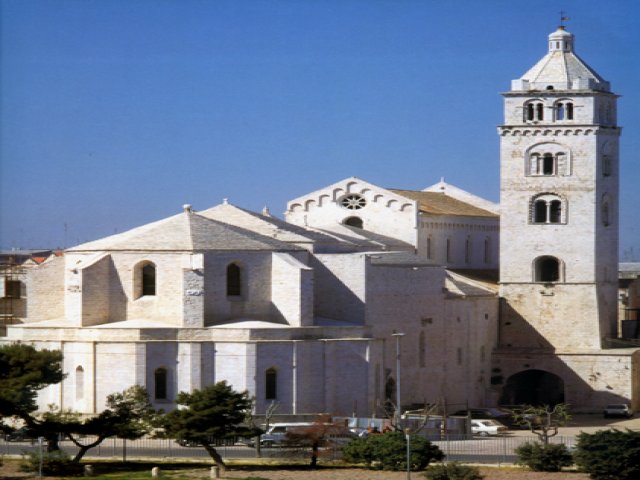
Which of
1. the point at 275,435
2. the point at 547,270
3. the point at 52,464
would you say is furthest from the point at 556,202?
the point at 52,464

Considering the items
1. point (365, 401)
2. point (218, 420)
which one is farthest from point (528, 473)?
point (365, 401)

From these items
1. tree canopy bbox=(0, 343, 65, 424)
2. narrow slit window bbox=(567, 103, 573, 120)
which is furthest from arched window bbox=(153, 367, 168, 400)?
narrow slit window bbox=(567, 103, 573, 120)

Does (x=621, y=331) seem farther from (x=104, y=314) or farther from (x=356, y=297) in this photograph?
(x=104, y=314)

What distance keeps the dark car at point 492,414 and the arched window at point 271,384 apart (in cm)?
1201

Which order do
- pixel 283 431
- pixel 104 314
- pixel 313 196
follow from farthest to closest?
pixel 313 196
pixel 104 314
pixel 283 431

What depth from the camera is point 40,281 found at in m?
79.4

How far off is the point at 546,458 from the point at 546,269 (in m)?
29.2

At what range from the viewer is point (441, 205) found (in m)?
100

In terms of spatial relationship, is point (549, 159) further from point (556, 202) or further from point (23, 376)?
point (23, 376)

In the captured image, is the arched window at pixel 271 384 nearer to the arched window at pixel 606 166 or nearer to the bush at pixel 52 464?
the bush at pixel 52 464

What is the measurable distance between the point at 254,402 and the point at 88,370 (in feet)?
21.4

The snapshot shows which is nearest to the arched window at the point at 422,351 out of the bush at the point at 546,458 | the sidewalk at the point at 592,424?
the sidewalk at the point at 592,424

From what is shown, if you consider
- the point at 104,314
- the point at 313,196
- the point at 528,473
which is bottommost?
the point at 528,473

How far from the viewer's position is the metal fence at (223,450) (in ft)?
220
